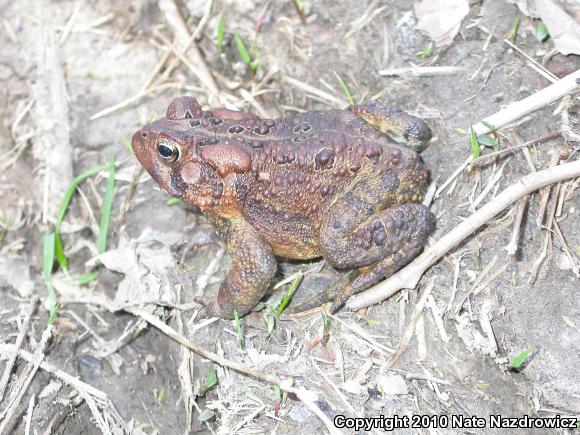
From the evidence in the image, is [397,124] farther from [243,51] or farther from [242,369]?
[242,369]

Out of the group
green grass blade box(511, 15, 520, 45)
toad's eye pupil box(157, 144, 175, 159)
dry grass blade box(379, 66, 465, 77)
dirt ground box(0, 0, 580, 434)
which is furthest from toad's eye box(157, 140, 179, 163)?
green grass blade box(511, 15, 520, 45)

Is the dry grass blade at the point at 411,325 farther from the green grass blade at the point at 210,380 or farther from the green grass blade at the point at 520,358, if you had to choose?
the green grass blade at the point at 210,380

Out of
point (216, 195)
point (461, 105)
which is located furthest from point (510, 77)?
point (216, 195)

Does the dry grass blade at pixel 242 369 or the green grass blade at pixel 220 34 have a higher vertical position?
the green grass blade at pixel 220 34

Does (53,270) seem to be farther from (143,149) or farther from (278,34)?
(278,34)

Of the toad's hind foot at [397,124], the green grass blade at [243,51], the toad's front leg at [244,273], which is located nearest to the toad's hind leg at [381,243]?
the toad's front leg at [244,273]

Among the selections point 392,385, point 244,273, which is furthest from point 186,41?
point 392,385
